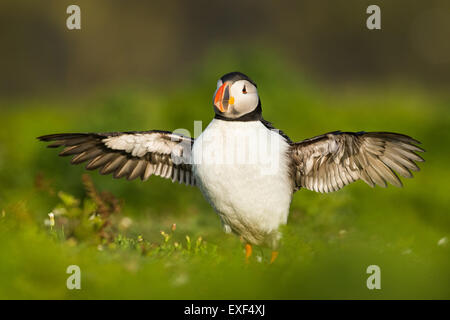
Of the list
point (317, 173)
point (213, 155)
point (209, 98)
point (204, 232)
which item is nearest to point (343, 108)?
point (209, 98)

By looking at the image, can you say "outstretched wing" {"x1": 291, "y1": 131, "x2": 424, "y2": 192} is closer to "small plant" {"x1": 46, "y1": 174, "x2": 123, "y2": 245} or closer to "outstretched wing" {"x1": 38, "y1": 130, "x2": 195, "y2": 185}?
"outstretched wing" {"x1": 38, "y1": 130, "x2": 195, "y2": 185}

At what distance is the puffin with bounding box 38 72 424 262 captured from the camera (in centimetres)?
431

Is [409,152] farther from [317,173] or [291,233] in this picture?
[291,233]

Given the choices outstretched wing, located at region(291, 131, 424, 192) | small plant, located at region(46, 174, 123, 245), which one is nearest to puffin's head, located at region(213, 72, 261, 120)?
outstretched wing, located at region(291, 131, 424, 192)

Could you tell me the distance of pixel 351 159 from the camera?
4629mm

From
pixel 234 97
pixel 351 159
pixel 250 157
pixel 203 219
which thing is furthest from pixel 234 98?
pixel 203 219

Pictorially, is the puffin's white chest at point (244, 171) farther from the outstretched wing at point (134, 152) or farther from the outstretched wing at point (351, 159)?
the outstretched wing at point (134, 152)

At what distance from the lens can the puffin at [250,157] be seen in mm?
4309

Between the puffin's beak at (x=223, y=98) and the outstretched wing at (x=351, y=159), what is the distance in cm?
66

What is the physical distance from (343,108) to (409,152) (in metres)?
5.72

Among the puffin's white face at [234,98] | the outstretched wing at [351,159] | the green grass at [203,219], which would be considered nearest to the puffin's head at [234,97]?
the puffin's white face at [234,98]

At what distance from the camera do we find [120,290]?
2992 millimetres

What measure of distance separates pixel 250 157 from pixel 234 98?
44 cm

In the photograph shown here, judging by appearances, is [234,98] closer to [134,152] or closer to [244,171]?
[244,171]
